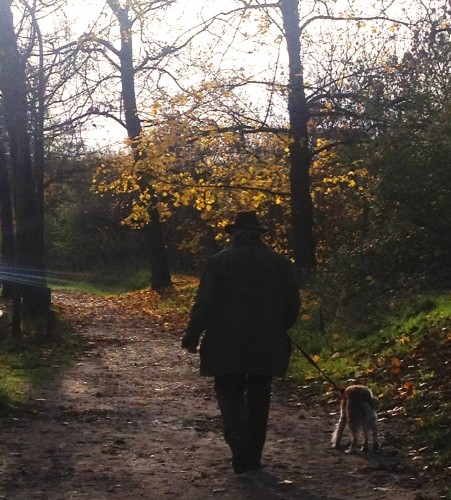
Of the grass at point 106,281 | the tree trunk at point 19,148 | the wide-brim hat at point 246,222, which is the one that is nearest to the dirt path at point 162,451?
the wide-brim hat at point 246,222

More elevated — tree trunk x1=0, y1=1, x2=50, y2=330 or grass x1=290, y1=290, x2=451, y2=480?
tree trunk x1=0, y1=1, x2=50, y2=330

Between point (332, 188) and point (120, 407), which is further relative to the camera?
point (332, 188)

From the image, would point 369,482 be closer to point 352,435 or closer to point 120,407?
point 352,435

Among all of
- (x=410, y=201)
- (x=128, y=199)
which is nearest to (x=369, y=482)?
(x=410, y=201)

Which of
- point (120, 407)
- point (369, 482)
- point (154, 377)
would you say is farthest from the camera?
point (154, 377)

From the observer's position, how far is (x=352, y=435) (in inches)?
336

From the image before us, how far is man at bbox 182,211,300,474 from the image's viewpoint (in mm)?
7688

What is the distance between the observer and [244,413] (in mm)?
7746

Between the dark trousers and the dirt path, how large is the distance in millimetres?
174

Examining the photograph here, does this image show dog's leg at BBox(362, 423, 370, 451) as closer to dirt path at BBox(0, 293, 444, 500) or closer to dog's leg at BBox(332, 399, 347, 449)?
dirt path at BBox(0, 293, 444, 500)

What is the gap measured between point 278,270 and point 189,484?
1.91m

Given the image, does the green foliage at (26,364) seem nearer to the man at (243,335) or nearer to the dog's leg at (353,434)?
the man at (243,335)

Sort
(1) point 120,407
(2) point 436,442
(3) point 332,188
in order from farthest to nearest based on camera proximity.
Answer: (3) point 332,188 → (1) point 120,407 → (2) point 436,442

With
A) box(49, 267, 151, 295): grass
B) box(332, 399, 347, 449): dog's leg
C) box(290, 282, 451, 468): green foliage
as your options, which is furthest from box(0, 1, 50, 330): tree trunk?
box(49, 267, 151, 295): grass
